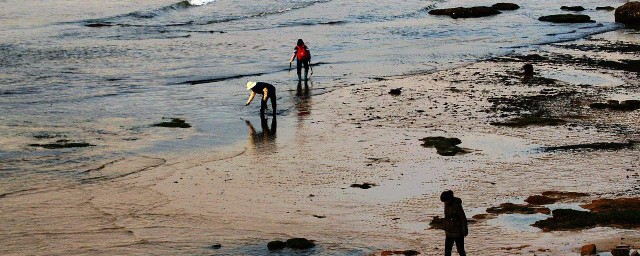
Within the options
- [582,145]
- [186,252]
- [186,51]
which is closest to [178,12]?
[186,51]

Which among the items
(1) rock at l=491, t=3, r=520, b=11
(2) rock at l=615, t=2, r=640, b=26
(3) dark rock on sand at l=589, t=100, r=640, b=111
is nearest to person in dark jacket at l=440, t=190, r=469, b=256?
(3) dark rock on sand at l=589, t=100, r=640, b=111

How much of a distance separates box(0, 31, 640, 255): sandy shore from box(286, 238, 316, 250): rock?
17cm

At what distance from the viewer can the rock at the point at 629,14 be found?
5109 centimetres

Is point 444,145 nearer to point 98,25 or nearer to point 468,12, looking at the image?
point 98,25

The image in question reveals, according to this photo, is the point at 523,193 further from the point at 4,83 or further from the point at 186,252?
the point at 4,83

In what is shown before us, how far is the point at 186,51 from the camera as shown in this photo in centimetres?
4447

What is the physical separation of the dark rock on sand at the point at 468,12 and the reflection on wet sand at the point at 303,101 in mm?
28034

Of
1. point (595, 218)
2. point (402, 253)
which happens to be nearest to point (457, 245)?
point (402, 253)

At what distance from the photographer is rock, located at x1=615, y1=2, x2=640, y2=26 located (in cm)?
5109

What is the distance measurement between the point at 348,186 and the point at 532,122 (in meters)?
7.88

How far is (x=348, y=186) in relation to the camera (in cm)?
2025

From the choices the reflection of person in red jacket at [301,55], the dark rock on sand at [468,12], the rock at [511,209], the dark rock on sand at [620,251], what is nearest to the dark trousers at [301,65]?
the reflection of person in red jacket at [301,55]

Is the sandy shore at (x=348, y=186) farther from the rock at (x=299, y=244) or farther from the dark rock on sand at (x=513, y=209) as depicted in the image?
the dark rock on sand at (x=513, y=209)

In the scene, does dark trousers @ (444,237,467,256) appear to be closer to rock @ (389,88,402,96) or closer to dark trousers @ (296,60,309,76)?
rock @ (389,88,402,96)
